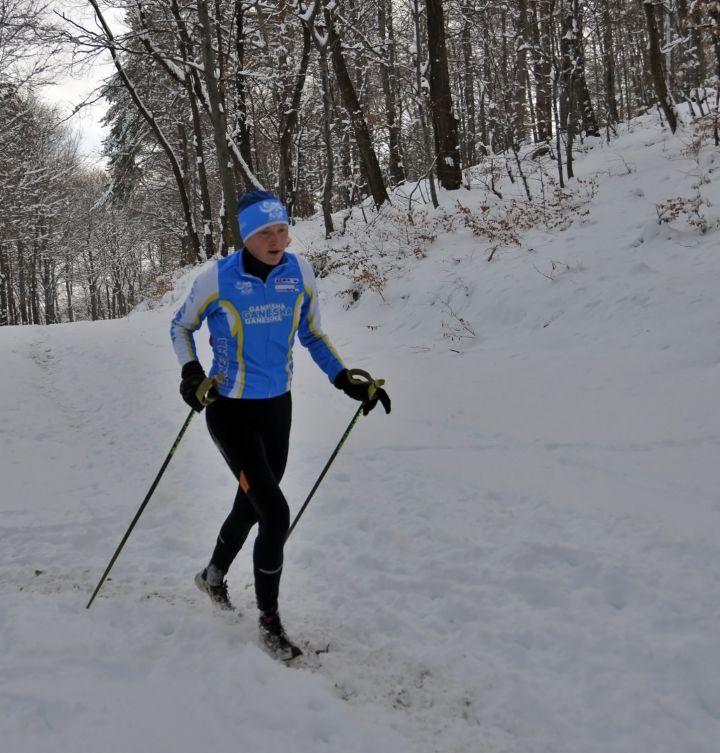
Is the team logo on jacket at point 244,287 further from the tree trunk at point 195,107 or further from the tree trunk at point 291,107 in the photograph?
the tree trunk at point 291,107

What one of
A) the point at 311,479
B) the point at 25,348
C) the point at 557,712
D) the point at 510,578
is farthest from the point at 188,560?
the point at 25,348

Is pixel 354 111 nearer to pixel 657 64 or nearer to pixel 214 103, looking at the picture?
pixel 214 103

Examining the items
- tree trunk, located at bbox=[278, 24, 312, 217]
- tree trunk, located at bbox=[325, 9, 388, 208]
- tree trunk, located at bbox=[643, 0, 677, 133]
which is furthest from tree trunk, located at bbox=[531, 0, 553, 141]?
tree trunk, located at bbox=[278, 24, 312, 217]

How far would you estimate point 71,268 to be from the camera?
40875 mm

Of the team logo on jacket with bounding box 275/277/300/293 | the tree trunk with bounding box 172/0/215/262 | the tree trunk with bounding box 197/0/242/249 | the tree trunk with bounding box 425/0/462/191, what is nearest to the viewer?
the team logo on jacket with bounding box 275/277/300/293

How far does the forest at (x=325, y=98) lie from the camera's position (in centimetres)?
1289

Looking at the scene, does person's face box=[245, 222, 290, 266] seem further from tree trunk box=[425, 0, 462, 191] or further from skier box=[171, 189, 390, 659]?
tree trunk box=[425, 0, 462, 191]

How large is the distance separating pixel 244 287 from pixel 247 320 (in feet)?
0.54

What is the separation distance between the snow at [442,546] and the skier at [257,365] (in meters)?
0.59

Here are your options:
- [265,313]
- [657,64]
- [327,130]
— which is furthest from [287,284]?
[327,130]

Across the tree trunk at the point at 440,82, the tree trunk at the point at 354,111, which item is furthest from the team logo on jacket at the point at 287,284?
the tree trunk at the point at 354,111

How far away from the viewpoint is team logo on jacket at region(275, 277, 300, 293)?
319 centimetres

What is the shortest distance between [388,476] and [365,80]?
1805 centimetres

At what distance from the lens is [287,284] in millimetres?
3223
